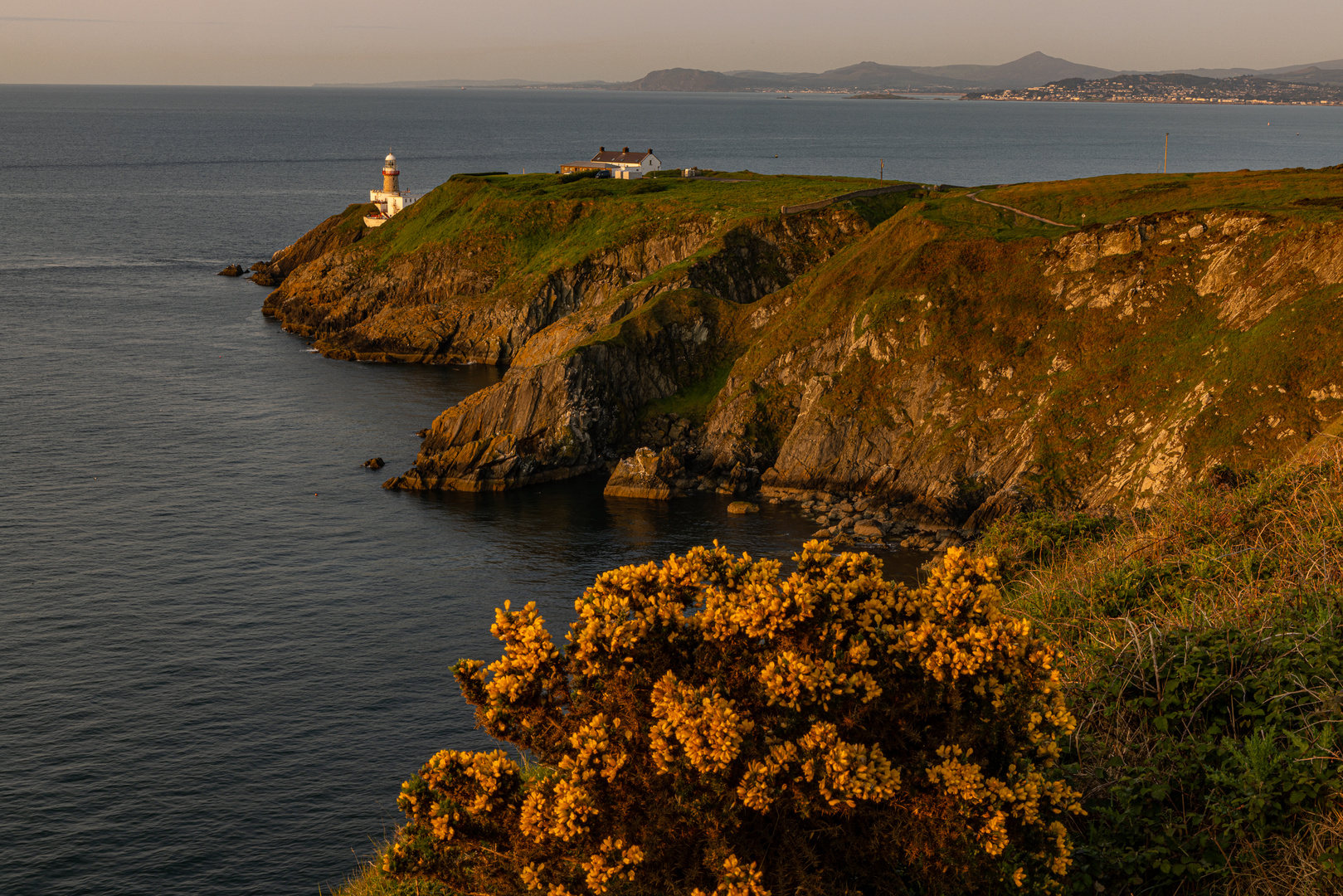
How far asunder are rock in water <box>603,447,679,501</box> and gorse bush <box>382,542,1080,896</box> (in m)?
63.7

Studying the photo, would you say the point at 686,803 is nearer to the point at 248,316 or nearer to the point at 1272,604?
the point at 1272,604

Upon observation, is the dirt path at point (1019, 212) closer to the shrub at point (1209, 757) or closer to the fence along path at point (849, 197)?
the fence along path at point (849, 197)

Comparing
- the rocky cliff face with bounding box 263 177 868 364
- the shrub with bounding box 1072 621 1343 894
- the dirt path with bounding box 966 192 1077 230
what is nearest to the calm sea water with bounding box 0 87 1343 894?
the rocky cliff face with bounding box 263 177 868 364

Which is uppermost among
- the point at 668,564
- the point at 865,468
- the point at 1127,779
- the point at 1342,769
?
the point at 668,564

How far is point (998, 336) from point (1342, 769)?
7045 centimetres

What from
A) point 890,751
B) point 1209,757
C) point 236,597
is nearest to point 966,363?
point 236,597

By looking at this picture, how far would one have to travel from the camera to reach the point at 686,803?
46.0 feet

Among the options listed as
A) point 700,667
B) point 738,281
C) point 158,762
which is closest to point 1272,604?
point 700,667

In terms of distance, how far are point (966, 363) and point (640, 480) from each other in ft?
90.1

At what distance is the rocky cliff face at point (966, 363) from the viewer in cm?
6619

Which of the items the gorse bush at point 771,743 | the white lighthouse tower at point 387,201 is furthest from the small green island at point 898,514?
the white lighthouse tower at point 387,201

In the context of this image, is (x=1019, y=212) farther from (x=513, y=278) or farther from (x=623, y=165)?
(x=623, y=165)

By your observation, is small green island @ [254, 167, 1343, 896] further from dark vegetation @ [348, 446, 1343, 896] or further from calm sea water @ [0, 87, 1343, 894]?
calm sea water @ [0, 87, 1343, 894]

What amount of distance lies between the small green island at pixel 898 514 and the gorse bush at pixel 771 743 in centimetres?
6
